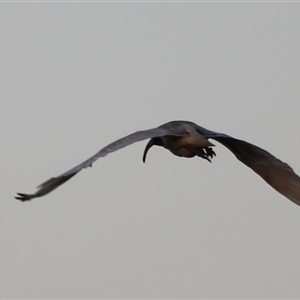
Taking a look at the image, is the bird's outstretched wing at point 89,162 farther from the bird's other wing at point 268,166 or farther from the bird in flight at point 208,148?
the bird's other wing at point 268,166

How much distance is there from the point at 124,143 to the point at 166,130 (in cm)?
134

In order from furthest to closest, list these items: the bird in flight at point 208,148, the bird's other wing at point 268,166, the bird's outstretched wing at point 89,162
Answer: the bird's other wing at point 268,166 < the bird in flight at point 208,148 < the bird's outstretched wing at point 89,162

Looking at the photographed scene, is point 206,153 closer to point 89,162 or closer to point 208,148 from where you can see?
point 208,148

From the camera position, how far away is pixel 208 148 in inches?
344

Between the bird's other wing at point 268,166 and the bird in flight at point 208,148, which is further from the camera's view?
the bird's other wing at point 268,166

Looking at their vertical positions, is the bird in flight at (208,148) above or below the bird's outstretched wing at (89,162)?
above

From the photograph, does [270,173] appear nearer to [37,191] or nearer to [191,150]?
[191,150]

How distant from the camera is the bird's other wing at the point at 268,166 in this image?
30.3ft

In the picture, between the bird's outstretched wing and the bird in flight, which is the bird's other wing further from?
the bird's outstretched wing

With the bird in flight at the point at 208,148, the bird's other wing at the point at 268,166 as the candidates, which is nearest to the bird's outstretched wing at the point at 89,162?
the bird in flight at the point at 208,148

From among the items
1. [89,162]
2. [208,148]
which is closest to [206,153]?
[208,148]

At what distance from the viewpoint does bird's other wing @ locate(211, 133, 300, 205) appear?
30.3 feet

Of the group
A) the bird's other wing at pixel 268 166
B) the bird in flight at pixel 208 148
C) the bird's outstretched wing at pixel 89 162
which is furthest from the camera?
the bird's other wing at pixel 268 166

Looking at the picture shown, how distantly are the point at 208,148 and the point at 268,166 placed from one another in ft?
3.98
